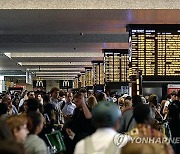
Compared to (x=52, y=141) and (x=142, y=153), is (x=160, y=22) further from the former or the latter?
(x=142, y=153)

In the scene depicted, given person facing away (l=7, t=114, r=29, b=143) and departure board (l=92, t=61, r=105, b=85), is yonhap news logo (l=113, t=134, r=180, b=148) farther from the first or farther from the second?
departure board (l=92, t=61, r=105, b=85)

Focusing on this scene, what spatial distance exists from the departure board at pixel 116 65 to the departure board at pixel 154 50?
7.84 m

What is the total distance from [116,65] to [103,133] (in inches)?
794

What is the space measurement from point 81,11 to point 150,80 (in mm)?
4175

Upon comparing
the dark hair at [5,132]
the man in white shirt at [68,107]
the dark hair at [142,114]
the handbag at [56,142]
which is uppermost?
the dark hair at [142,114]

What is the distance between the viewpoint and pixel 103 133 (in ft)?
13.4

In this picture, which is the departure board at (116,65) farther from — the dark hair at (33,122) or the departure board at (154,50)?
the dark hair at (33,122)

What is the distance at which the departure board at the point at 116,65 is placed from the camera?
953 inches

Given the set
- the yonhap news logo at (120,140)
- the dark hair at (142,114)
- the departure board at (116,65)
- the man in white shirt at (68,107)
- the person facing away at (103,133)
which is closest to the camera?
the person facing away at (103,133)

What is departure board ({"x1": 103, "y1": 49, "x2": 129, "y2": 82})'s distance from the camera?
2420 cm

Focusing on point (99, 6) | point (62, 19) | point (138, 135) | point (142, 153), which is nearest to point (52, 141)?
point (138, 135)

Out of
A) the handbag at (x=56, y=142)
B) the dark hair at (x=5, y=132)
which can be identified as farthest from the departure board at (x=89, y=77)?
the dark hair at (x=5, y=132)

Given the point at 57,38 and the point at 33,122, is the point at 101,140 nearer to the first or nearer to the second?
the point at 33,122

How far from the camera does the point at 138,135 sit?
4594 millimetres
